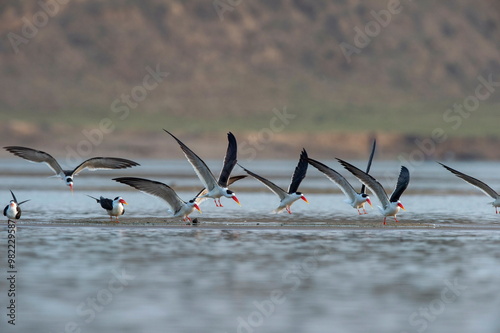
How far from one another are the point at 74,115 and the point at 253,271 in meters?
96.7

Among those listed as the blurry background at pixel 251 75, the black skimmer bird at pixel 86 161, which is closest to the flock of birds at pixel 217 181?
the black skimmer bird at pixel 86 161

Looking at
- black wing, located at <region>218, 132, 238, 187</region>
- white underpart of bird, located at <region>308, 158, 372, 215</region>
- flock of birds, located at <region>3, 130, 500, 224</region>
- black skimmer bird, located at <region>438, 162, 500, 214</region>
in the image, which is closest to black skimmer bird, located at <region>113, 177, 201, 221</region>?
flock of birds, located at <region>3, 130, 500, 224</region>

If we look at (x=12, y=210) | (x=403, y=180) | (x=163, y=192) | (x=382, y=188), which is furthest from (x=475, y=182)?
(x=12, y=210)

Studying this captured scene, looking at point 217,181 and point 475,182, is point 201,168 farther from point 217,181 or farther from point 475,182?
point 475,182

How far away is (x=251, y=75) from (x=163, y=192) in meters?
103

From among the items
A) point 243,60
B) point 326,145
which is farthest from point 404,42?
point 326,145

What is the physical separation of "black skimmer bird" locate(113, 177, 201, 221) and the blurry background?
238ft

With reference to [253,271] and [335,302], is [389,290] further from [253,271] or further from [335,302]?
[253,271]

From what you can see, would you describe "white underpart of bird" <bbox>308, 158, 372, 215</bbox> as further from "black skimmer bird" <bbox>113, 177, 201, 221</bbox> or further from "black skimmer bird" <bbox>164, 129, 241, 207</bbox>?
"black skimmer bird" <bbox>113, 177, 201, 221</bbox>

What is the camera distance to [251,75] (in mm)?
125438

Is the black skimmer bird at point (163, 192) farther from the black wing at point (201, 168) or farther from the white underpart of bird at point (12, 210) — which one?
the white underpart of bird at point (12, 210)

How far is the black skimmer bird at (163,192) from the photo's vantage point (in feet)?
73.2

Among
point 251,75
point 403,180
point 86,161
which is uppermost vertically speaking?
point 251,75

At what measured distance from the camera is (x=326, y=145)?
10562 cm
